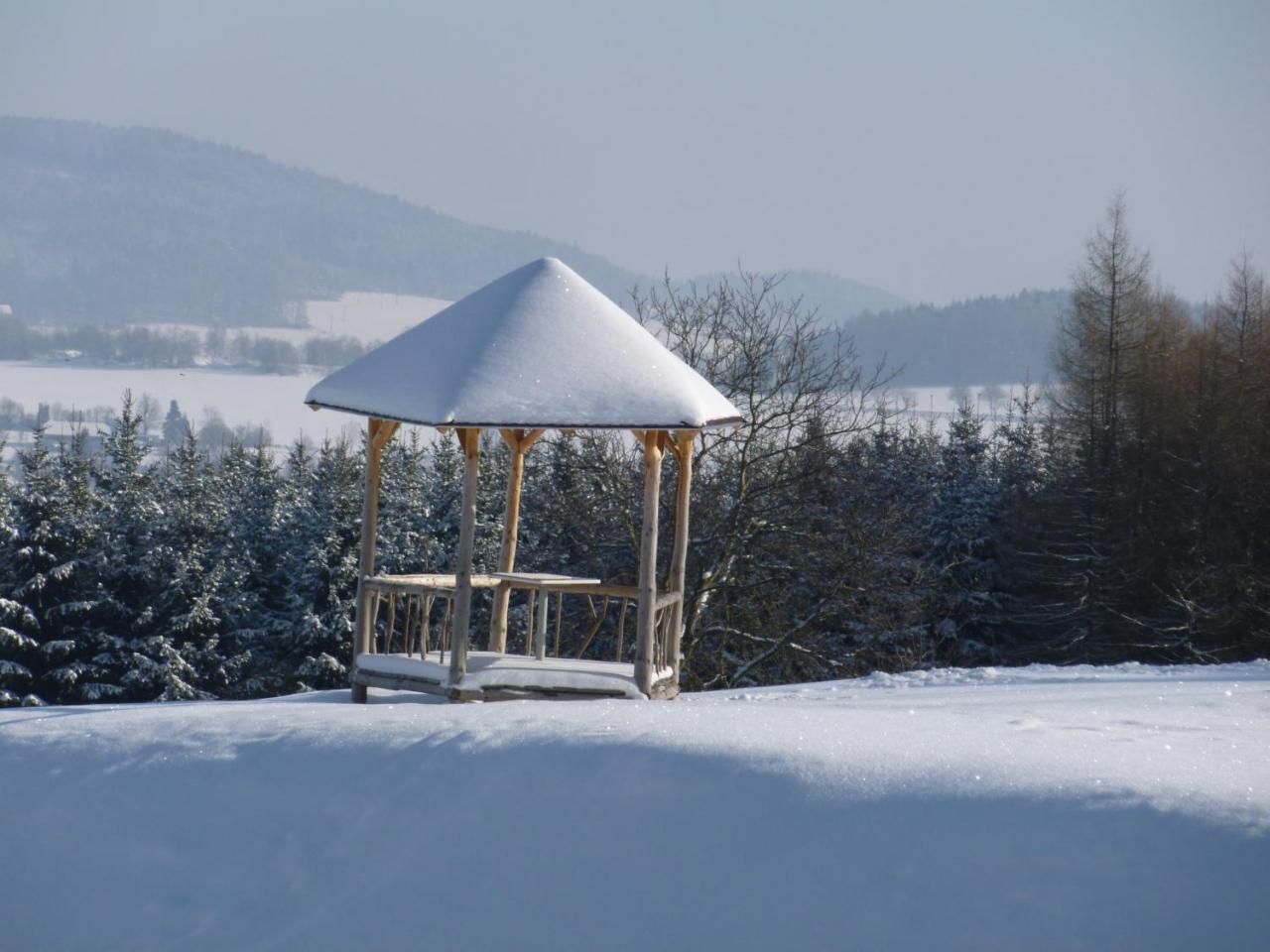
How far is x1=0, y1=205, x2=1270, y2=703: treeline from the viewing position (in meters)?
22.3

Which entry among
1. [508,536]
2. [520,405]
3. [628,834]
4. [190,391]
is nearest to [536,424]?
[520,405]

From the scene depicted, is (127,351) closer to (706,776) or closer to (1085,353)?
(1085,353)

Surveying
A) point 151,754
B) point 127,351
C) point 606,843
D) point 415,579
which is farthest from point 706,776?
point 127,351

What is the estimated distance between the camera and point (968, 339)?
465 feet

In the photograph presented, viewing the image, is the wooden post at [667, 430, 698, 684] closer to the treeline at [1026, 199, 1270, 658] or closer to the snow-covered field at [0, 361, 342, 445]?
the treeline at [1026, 199, 1270, 658]

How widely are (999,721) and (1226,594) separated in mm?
24445

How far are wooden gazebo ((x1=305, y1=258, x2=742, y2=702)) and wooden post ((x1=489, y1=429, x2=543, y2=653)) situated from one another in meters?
1.33

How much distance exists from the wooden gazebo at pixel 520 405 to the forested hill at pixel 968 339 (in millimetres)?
127234

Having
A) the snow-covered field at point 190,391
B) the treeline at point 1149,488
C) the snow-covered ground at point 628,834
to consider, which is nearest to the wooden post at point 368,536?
the snow-covered ground at point 628,834

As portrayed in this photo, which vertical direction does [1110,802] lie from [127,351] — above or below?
below

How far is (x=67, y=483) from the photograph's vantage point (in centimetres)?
3431

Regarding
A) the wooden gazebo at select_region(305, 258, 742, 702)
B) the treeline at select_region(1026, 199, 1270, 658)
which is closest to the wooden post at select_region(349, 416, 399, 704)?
the wooden gazebo at select_region(305, 258, 742, 702)

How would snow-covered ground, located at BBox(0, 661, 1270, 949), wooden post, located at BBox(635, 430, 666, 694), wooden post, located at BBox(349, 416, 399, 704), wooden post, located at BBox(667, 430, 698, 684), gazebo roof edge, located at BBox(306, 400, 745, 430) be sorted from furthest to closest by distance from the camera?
wooden post, located at BBox(667, 430, 698, 684)
wooden post, located at BBox(349, 416, 399, 704)
wooden post, located at BBox(635, 430, 666, 694)
gazebo roof edge, located at BBox(306, 400, 745, 430)
snow-covered ground, located at BBox(0, 661, 1270, 949)

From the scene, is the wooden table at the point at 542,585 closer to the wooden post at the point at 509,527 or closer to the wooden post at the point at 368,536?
the wooden post at the point at 368,536
